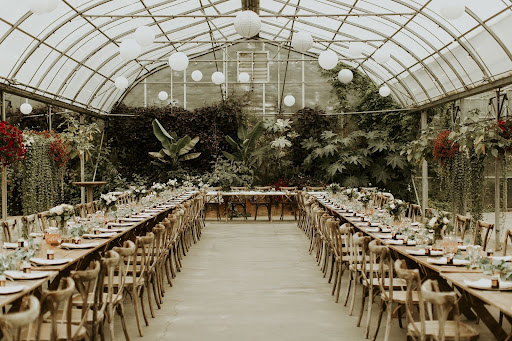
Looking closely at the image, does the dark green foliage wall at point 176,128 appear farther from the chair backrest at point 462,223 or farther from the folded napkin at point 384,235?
the chair backrest at point 462,223

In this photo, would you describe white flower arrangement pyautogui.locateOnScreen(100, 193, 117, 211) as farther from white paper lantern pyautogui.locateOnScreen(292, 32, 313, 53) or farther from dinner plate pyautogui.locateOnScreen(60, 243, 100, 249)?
white paper lantern pyautogui.locateOnScreen(292, 32, 313, 53)

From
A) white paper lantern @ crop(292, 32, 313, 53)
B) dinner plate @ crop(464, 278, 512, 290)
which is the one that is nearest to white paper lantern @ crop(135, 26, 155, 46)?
white paper lantern @ crop(292, 32, 313, 53)

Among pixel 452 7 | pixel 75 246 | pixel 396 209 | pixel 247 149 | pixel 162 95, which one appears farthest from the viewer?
pixel 247 149

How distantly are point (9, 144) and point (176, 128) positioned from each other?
941cm

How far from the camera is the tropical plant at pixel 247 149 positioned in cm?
1670

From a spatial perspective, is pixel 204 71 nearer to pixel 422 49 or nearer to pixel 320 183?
pixel 320 183

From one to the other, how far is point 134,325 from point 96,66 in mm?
10903

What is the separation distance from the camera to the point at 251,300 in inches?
252

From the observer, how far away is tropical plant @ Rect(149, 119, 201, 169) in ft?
54.9

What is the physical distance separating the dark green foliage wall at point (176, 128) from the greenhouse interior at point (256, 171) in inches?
2.2

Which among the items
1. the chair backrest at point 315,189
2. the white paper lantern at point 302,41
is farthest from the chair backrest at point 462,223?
the chair backrest at point 315,189

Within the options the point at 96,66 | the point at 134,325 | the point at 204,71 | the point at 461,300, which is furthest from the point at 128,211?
the point at 204,71

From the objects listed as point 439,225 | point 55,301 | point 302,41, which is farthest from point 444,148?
point 55,301

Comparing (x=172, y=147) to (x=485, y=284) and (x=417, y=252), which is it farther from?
(x=485, y=284)
